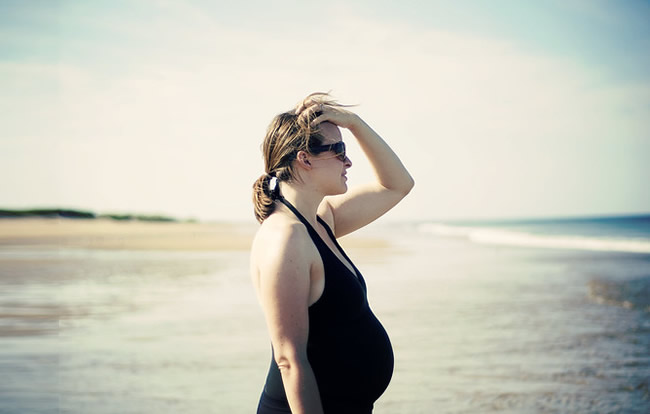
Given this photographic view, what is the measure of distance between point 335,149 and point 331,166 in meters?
0.07

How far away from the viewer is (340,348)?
2125mm

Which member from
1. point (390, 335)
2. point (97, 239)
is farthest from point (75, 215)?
point (390, 335)

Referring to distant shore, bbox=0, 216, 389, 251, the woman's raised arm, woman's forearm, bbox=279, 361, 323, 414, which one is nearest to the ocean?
the woman's raised arm

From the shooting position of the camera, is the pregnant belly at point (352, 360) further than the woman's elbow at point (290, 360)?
Yes

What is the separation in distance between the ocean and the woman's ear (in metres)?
3.40

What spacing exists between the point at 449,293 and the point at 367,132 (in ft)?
29.8

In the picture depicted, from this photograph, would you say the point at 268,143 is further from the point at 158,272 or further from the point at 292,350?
the point at 158,272

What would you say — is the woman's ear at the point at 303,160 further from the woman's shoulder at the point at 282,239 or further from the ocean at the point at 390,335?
the ocean at the point at 390,335

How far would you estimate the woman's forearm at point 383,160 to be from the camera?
2.58 m

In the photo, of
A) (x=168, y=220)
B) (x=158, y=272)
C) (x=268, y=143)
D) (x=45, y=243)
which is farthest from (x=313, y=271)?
(x=168, y=220)

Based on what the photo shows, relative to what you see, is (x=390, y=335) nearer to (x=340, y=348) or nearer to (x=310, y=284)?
(x=340, y=348)

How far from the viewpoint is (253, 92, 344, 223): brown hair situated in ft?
7.13

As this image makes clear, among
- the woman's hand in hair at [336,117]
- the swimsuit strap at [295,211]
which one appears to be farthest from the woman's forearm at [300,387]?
the woman's hand in hair at [336,117]

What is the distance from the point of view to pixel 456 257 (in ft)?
68.0
